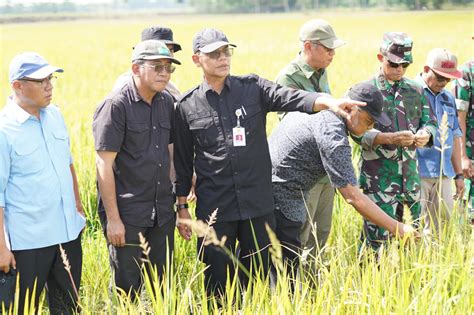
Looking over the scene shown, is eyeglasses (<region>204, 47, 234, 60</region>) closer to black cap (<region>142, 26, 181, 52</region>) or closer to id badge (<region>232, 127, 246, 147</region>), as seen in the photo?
id badge (<region>232, 127, 246, 147</region>)

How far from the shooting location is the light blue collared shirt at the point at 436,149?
438 centimetres

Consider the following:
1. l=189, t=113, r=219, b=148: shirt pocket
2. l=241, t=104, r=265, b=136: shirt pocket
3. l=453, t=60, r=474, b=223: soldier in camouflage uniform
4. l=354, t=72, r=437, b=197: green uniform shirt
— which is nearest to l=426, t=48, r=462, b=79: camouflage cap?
l=354, t=72, r=437, b=197: green uniform shirt

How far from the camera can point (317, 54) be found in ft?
14.3

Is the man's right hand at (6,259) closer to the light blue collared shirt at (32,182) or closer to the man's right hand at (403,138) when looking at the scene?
the light blue collared shirt at (32,182)

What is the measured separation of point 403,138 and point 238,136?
1.00 m

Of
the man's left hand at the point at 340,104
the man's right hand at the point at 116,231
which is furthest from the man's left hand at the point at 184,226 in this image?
the man's left hand at the point at 340,104

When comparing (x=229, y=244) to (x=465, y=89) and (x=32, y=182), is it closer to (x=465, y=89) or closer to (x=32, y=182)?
(x=32, y=182)

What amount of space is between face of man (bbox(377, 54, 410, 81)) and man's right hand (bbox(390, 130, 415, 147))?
1.40 feet

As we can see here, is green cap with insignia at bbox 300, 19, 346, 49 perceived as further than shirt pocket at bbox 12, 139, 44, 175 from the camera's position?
Yes

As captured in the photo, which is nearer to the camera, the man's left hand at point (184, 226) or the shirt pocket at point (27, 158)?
the shirt pocket at point (27, 158)

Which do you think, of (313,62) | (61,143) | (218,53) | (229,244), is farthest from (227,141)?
(313,62)

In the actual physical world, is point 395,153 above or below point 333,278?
above

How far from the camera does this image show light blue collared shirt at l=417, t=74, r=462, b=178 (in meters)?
4.38

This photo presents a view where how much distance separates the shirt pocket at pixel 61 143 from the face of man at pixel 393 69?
6.55ft
